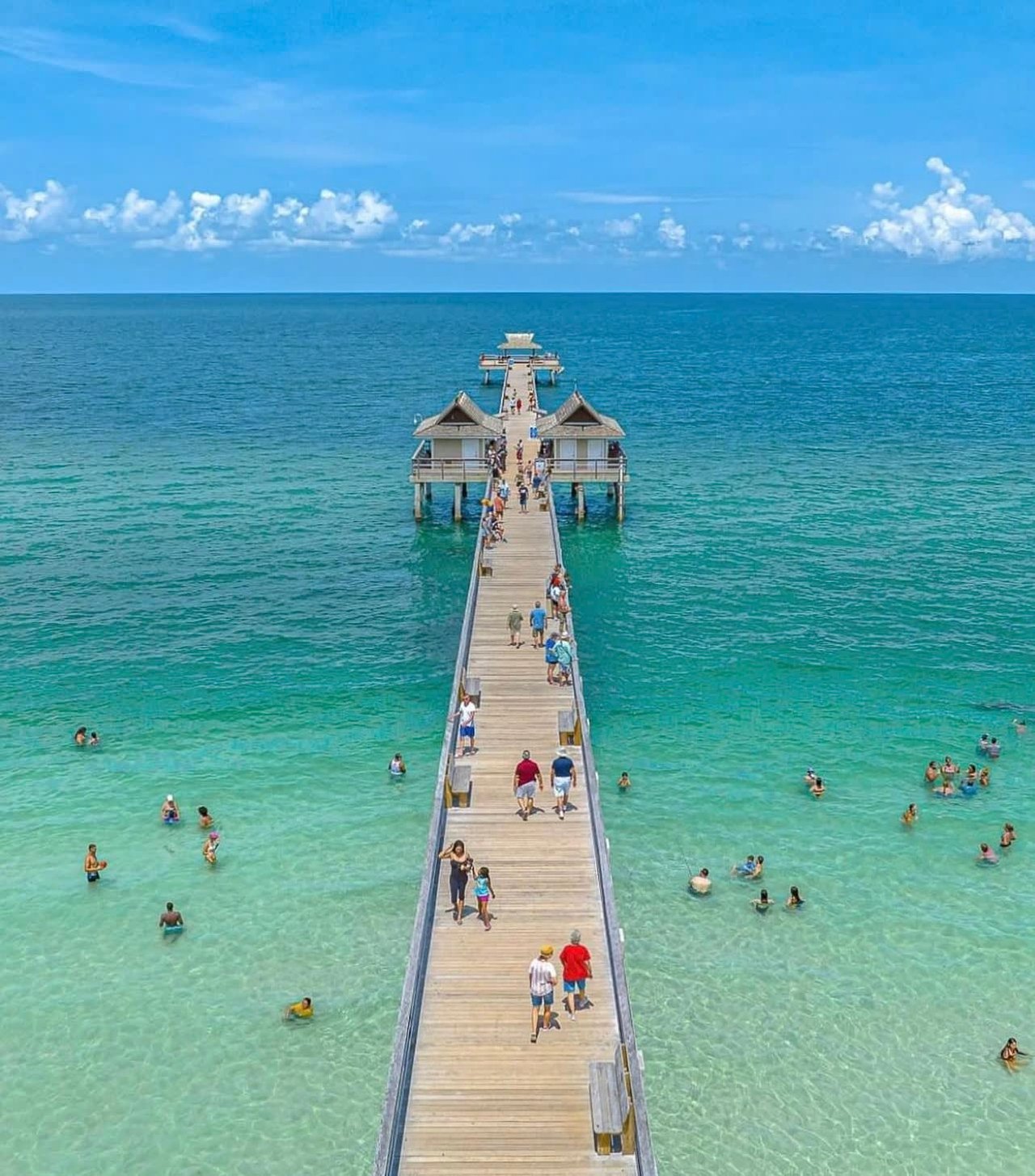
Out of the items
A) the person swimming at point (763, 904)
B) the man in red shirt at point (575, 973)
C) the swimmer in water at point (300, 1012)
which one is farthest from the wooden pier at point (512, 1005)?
the person swimming at point (763, 904)

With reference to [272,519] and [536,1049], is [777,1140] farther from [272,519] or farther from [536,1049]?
[272,519]

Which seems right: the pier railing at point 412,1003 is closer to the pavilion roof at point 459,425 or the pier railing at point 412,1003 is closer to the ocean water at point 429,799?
the ocean water at point 429,799

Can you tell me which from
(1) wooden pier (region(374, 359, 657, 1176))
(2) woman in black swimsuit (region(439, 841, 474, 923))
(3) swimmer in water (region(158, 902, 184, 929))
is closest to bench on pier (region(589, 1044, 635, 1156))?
(1) wooden pier (region(374, 359, 657, 1176))

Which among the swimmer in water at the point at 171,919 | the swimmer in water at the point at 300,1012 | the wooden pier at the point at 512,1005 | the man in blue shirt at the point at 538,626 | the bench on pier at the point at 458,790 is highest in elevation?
the man in blue shirt at the point at 538,626

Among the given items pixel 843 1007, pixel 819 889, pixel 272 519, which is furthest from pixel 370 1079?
pixel 272 519

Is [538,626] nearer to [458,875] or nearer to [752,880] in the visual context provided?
[752,880]

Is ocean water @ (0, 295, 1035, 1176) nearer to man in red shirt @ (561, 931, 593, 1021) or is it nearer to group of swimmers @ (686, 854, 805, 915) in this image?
group of swimmers @ (686, 854, 805, 915)
